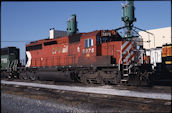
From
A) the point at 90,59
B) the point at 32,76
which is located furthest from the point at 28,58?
the point at 90,59

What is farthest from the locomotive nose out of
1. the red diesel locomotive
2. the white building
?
the white building

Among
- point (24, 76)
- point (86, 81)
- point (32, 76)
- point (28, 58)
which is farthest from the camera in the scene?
point (28, 58)

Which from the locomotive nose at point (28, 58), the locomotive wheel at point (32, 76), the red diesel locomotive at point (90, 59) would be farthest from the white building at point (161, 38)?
the locomotive wheel at point (32, 76)

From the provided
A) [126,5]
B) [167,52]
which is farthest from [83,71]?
[126,5]

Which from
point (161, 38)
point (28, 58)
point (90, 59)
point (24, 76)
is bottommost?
point (24, 76)

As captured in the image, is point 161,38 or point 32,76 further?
point 161,38

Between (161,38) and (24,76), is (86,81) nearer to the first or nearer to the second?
(24,76)

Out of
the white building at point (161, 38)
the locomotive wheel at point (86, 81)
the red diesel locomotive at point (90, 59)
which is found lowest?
the locomotive wheel at point (86, 81)

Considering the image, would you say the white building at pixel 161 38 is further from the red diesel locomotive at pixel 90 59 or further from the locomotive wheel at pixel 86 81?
the locomotive wheel at pixel 86 81

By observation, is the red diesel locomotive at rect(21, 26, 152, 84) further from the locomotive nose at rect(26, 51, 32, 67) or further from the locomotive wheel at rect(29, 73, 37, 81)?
the locomotive nose at rect(26, 51, 32, 67)

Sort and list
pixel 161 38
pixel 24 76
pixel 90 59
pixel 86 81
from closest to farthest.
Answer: pixel 90 59
pixel 86 81
pixel 24 76
pixel 161 38

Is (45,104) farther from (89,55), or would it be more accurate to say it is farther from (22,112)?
(89,55)

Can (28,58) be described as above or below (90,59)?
above

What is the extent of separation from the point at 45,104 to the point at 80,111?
1.99 metres
